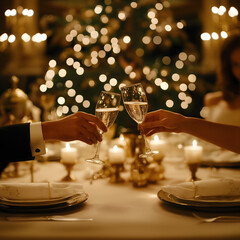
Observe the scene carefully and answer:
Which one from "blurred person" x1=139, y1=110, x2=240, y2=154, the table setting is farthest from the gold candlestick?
"blurred person" x1=139, y1=110, x2=240, y2=154

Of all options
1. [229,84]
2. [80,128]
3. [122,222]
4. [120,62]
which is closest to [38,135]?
[80,128]

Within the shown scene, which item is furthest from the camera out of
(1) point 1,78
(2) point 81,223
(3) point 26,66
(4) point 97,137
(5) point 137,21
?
(3) point 26,66

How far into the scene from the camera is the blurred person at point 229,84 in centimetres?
244

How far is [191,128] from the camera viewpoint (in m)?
1.20

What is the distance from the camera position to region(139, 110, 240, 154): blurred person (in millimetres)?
1179

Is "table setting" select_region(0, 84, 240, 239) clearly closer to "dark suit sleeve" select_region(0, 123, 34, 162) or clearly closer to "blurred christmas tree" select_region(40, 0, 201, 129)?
"dark suit sleeve" select_region(0, 123, 34, 162)

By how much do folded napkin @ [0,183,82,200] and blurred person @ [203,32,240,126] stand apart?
1.76 m

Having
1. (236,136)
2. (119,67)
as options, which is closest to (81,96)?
(119,67)

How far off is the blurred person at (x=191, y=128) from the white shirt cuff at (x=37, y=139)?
1.16ft

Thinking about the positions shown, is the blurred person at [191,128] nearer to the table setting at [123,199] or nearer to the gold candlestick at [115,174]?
the table setting at [123,199]

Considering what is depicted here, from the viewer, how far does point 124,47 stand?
3.77 metres

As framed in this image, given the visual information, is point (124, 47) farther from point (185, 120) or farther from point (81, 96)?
point (185, 120)

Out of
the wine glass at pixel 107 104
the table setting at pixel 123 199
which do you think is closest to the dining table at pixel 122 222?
the table setting at pixel 123 199

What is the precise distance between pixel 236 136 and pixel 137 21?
8.56ft
